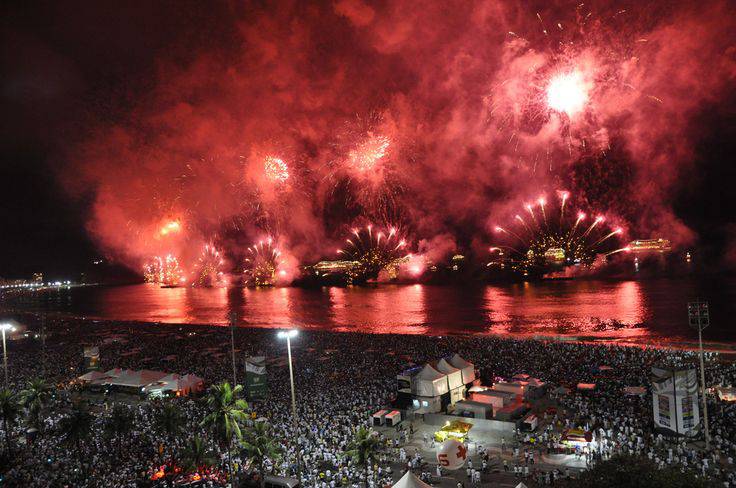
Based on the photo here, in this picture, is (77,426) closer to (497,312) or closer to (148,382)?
(148,382)

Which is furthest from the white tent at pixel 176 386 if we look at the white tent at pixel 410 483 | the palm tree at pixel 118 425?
the white tent at pixel 410 483

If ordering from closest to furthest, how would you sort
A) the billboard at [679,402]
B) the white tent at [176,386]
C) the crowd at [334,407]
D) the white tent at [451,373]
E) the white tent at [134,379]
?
the crowd at [334,407] → the billboard at [679,402] → the white tent at [451,373] → the white tent at [176,386] → the white tent at [134,379]

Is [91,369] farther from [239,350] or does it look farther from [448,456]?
[448,456]

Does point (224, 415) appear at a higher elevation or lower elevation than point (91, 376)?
higher

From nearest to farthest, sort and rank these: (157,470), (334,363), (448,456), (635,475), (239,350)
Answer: (635,475) → (448,456) → (157,470) → (334,363) → (239,350)

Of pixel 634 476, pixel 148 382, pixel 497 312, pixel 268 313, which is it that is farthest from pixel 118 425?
pixel 268 313

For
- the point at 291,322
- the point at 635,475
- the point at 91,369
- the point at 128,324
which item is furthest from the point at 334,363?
the point at 128,324

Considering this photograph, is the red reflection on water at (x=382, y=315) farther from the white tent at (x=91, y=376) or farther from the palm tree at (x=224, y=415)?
the palm tree at (x=224, y=415)
